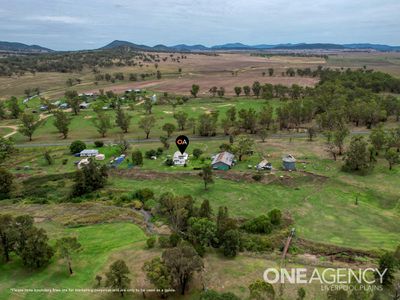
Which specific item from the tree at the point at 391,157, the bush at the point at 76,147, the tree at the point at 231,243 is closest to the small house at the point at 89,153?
the bush at the point at 76,147

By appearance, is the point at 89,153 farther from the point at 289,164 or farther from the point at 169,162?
the point at 289,164

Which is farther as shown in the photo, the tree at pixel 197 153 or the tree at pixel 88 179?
the tree at pixel 197 153

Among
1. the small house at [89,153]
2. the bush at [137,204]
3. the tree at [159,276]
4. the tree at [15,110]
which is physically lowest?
the bush at [137,204]

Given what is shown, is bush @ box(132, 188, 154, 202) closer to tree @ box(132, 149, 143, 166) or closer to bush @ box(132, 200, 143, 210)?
bush @ box(132, 200, 143, 210)

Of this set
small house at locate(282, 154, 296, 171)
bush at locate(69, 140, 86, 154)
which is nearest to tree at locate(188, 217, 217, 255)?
small house at locate(282, 154, 296, 171)

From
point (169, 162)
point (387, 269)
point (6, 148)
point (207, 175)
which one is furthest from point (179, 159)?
point (387, 269)

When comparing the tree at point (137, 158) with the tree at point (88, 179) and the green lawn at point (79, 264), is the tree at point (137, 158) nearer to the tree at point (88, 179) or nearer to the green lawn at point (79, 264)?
the tree at point (88, 179)
